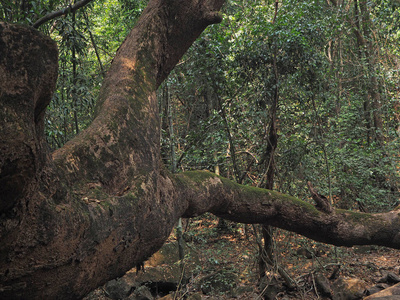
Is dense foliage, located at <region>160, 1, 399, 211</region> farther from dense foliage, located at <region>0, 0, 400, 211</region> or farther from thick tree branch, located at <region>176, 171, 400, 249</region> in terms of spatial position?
thick tree branch, located at <region>176, 171, 400, 249</region>

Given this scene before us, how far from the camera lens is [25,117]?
1.61m

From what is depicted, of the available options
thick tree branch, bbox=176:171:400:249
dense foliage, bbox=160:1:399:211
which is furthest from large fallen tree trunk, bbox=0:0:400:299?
dense foliage, bbox=160:1:399:211

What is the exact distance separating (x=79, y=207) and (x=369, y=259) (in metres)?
7.66

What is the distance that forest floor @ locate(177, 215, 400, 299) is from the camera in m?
6.13

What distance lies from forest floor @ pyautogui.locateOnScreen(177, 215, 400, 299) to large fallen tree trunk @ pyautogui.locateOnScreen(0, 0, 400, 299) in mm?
1664

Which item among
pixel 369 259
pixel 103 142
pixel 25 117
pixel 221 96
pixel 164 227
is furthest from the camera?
pixel 369 259

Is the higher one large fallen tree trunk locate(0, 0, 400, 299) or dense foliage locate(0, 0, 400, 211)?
dense foliage locate(0, 0, 400, 211)

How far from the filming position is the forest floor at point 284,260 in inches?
241

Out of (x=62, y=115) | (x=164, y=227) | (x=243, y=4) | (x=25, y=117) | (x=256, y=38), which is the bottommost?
(x=164, y=227)

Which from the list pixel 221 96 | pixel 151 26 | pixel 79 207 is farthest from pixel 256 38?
pixel 79 207

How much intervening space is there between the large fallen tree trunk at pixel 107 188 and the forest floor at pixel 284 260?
5.46 ft

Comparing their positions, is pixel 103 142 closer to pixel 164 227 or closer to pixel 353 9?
pixel 164 227

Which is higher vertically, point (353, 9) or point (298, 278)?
point (353, 9)

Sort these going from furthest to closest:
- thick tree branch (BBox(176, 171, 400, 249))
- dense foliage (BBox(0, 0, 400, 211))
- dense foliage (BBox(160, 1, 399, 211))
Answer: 1. dense foliage (BBox(160, 1, 399, 211))
2. dense foliage (BBox(0, 0, 400, 211))
3. thick tree branch (BBox(176, 171, 400, 249))
